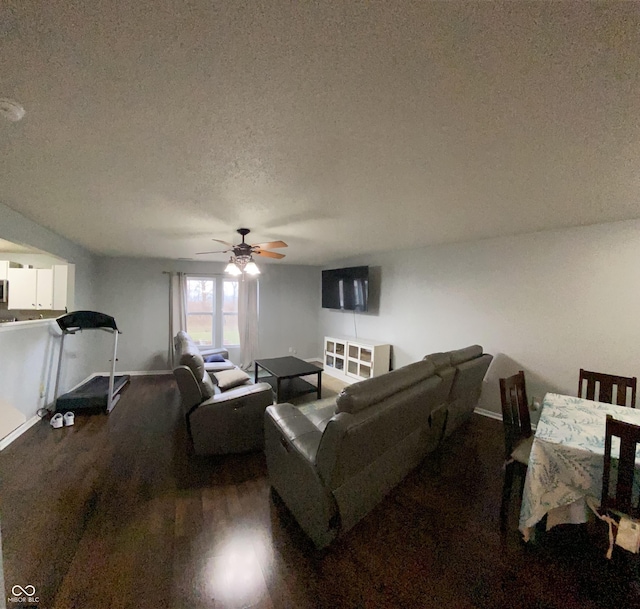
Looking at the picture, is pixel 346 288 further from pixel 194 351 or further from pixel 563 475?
pixel 563 475

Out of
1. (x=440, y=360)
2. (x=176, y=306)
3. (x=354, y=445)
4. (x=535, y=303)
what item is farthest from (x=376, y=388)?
(x=176, y=306)

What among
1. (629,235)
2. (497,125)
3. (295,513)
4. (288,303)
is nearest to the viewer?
(497,125)

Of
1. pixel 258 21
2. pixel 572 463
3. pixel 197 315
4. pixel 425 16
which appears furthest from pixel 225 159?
pixel 197 315

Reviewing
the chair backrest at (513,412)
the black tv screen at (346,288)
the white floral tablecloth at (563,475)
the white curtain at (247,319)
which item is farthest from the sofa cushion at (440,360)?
the white curtain at (247,319)

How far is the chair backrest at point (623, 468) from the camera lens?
3.97 ft

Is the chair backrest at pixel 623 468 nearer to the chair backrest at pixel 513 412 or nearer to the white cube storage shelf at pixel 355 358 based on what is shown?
the chair backrest at pixel 513 412

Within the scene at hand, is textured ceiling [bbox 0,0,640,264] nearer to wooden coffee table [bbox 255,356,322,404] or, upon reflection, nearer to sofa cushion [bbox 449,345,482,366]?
sofa cushion [bbox 449,345,482,366]

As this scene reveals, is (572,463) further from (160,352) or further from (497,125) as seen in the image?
(160,352)

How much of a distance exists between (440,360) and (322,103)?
2.12 metres

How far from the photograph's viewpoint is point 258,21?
762mm

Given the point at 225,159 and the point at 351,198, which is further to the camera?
the point at 351,198

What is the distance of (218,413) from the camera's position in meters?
2.39

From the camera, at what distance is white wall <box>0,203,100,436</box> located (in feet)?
8.36

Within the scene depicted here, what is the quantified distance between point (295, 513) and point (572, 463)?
5.37ft
